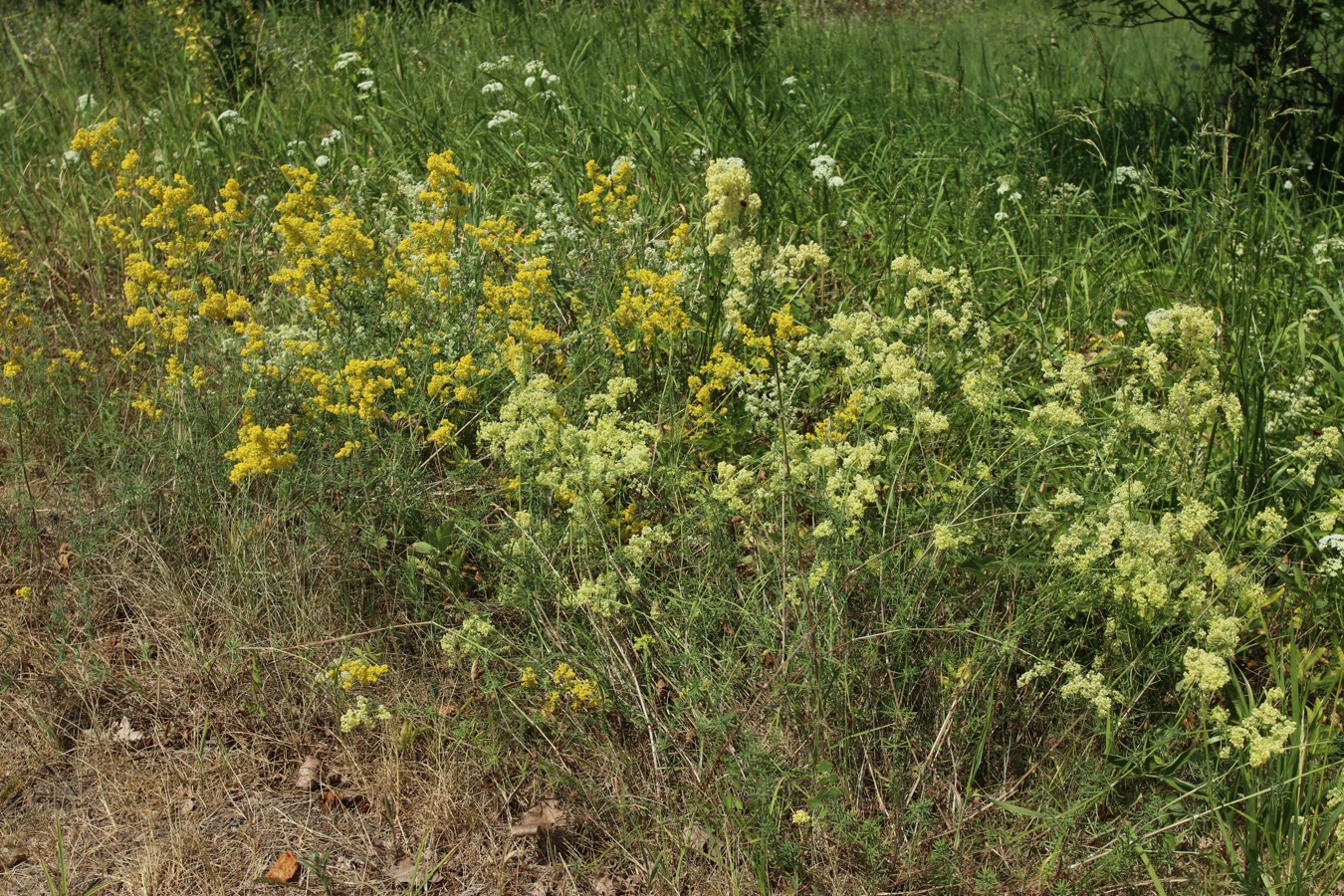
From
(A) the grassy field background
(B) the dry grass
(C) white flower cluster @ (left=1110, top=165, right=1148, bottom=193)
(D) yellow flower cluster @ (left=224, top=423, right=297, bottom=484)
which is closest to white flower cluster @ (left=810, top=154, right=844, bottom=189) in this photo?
(A) the grassy field background

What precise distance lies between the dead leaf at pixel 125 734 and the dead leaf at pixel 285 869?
58 cm

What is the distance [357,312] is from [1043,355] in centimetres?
223

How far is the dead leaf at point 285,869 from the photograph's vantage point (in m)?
2.57

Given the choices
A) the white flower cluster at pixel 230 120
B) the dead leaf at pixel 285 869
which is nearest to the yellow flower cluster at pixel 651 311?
the dead leaf at pixel 285 869

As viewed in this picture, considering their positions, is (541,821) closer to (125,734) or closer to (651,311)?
(125,734)

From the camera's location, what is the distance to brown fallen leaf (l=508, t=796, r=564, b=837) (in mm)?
2609

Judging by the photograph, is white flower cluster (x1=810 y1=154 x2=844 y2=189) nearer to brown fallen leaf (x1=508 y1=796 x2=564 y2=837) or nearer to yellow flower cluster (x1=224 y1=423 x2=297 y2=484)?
yellow flower cluster (x1=224 y1=423 x2=297 y2=484)

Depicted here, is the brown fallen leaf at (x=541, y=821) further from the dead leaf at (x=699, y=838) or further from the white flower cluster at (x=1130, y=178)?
the white flower cluster at (x=1130, y=178)

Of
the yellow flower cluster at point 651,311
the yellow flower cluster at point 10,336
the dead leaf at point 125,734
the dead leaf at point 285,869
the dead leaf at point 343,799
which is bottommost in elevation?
the dead leaf at point 343,799

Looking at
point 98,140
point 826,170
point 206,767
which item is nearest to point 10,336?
point 98,140

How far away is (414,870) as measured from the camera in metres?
2.52

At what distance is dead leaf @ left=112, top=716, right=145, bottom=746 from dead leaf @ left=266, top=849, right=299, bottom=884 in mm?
583

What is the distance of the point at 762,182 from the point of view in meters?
4.48

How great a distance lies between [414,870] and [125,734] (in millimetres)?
943
